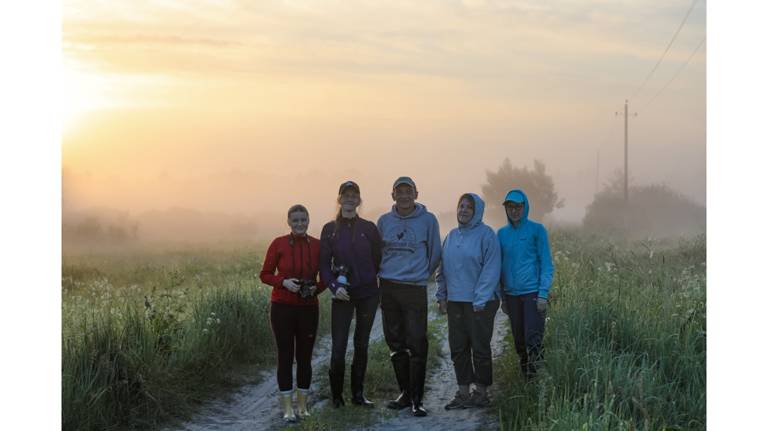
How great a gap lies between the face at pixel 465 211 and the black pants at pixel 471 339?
0.86 meters

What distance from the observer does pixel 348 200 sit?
8289 millimetres

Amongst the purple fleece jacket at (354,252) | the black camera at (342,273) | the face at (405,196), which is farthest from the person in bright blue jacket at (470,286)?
the black camera at (342,273)

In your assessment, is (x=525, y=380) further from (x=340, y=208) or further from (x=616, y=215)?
(x=616, y=215)

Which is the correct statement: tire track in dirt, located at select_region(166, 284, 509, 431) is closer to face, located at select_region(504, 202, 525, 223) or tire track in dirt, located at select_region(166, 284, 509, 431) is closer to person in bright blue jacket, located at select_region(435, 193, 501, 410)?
person in bright blue jacket, located at select_region(435, 193, 501, 410)

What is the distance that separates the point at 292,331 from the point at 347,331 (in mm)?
650

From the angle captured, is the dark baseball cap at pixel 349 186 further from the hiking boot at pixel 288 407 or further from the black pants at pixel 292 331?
the hiking boot at pixel 288 407

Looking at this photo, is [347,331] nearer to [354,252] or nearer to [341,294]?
[341,294]

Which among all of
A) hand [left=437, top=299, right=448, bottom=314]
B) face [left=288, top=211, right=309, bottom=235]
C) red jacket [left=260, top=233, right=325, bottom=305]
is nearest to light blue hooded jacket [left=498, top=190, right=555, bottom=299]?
hand [left=437, top=299, right=448, bottom=314]

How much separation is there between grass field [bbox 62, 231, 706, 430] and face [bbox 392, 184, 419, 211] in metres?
2.06

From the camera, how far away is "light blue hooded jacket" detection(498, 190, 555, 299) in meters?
8.26

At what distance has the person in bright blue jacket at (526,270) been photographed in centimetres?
826

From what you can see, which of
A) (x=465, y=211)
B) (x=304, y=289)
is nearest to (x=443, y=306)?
(x=465, y=211)
